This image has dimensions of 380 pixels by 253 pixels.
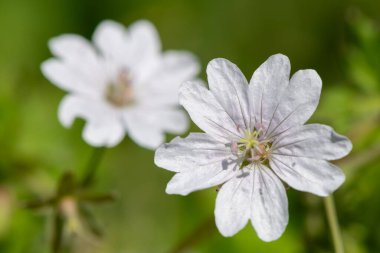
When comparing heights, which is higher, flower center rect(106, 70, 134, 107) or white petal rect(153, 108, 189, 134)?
flower center rect(106, 70, 134, 107)

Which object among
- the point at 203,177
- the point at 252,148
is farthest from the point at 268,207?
the point at 252,148

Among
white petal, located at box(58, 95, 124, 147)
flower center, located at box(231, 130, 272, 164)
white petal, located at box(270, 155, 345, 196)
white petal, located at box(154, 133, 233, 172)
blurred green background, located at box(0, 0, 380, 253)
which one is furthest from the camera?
blurred green background, located at box(0, 0, 380, 253)

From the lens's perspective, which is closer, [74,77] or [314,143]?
[314,143]

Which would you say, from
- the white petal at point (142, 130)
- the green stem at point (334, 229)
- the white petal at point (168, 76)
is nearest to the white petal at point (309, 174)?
the green stem at point (334, 229)

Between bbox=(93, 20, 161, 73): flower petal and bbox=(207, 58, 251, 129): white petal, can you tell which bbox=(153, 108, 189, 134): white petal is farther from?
bbox=(207, 58, 251, 129): white petal

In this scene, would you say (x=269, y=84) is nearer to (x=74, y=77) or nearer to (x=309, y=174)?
(x=309, y=174)

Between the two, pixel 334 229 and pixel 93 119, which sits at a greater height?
pixel 93 119

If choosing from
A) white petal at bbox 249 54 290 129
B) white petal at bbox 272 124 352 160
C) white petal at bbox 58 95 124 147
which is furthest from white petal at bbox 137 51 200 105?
white petal at bbox 272 124 352 160
